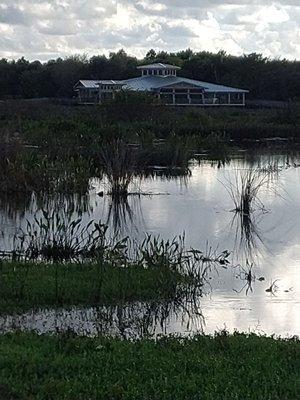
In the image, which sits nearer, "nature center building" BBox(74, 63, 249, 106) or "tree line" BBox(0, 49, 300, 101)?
"nature center building" BBox(74, 63, 249, 106)

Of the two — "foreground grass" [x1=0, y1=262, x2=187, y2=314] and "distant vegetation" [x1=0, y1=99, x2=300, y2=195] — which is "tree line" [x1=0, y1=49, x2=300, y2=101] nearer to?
"distant vegetation" [x1=0, y1=99, x2=300, y2=195]

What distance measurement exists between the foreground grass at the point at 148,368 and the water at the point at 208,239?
138cm

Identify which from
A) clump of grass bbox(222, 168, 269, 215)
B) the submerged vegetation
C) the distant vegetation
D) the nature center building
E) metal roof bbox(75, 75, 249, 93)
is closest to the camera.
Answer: the submerged vegetation

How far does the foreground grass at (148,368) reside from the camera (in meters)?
5.38

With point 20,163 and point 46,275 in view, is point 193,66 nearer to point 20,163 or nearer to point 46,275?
point 20,163

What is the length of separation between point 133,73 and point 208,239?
6788cm

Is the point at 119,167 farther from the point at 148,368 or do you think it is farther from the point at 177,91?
the point at 177,91

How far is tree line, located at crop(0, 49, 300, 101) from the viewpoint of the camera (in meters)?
Result: 71.1

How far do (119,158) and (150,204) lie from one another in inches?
48.2

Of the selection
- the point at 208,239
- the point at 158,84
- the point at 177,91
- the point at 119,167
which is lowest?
the point at 208,239

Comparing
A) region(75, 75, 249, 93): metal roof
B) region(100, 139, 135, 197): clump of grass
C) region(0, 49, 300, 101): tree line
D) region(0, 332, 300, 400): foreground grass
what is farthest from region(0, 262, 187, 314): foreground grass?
region(0, 49, 300, 101): tree line

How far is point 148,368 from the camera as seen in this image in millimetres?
5914

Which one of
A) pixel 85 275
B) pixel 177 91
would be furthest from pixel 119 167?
pixel 177 91

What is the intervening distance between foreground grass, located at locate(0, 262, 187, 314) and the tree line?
5916cm
